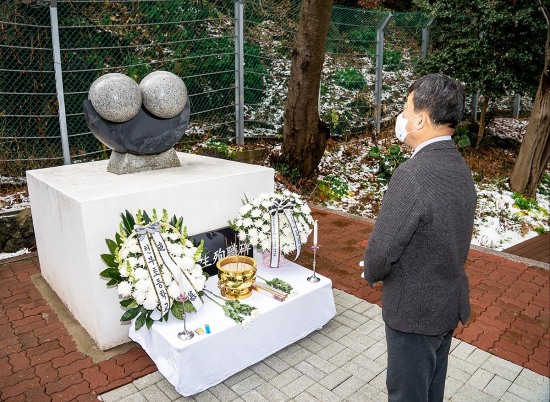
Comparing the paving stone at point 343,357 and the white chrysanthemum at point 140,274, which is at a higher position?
the white chrysanthemum at point 140,274

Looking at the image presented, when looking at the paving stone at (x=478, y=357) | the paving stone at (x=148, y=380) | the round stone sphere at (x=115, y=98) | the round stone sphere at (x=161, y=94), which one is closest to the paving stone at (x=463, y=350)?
the paving stone at (x=478, y=357)

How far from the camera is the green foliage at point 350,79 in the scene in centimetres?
1091

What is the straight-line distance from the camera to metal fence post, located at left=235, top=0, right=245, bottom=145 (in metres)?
8.02

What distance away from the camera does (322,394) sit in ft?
9.82

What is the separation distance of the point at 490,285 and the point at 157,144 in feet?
12.1

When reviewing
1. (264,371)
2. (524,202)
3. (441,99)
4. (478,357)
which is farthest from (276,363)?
(524,202)

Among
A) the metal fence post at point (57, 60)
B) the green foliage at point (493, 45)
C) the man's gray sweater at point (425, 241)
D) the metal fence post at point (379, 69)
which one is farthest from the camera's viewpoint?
the metal fence post at point (379, 69)

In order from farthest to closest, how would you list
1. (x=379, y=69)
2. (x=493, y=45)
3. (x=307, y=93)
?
(x=379, y=69) → (x=493, y=45) → (x=307, y=93)

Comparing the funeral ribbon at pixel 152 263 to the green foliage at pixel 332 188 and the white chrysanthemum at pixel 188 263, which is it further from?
the green foliage at pixel 332 188

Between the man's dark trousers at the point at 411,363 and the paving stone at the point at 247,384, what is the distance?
1175 mm

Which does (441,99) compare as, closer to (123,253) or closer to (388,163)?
(123,253)

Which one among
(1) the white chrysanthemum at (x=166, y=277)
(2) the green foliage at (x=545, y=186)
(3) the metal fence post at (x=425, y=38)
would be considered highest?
(3) the metal fence post at (x=425, y=38)

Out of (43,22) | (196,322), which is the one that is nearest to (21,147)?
(43,22)

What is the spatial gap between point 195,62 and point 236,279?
565cm
